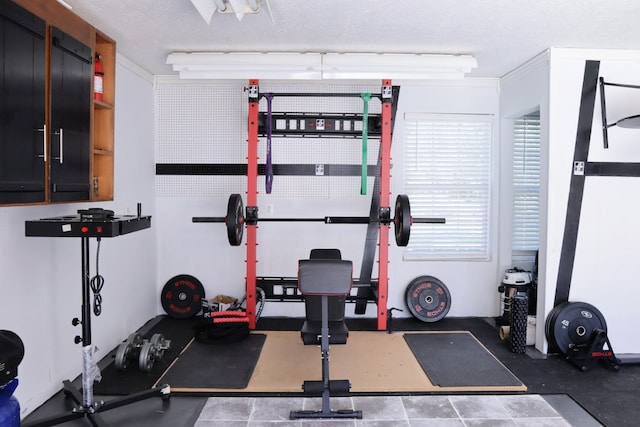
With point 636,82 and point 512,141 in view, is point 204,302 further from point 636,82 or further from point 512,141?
point 636,82

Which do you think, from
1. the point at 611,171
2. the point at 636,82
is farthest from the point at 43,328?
the point at 636,82

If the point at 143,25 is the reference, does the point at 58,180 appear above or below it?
below

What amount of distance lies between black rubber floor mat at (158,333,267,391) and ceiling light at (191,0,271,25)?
2.55m

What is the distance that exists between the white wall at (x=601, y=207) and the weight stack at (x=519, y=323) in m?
0.22

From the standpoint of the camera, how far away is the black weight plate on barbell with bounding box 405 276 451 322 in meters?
4.59

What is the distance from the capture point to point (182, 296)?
470cm

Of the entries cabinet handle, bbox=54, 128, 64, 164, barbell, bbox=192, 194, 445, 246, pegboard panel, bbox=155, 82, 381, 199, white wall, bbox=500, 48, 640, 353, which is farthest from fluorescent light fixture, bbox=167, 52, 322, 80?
white wall, bbox=500, 48, 640, 353

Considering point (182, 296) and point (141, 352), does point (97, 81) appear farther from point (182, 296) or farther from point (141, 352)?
point (182, 296)

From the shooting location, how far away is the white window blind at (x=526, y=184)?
477cm

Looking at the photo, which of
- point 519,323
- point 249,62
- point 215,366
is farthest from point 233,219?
point 519,323

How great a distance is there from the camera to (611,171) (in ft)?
12.2

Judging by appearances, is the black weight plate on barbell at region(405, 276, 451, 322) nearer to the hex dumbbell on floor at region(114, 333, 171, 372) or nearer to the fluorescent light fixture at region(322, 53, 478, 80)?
the fluorescent light fixture at region(322, 53, 478, 80)

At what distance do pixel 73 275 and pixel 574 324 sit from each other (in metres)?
3.97

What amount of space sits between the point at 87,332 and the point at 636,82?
4.63m
